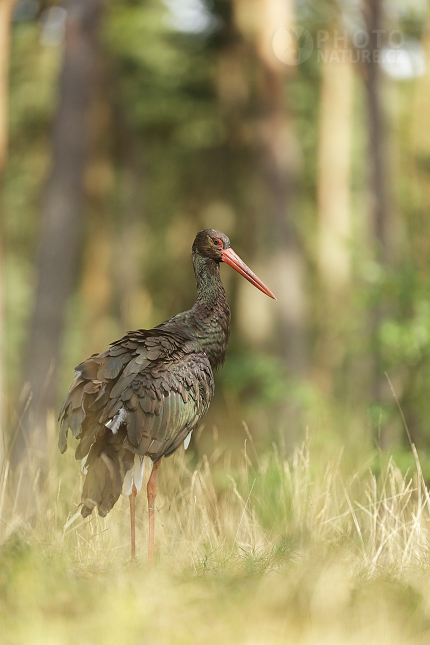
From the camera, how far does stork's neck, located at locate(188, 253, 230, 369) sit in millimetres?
4688

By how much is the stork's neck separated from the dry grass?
88 centimetres

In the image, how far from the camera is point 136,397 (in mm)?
4062

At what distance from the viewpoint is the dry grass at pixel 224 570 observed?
307 centimetres

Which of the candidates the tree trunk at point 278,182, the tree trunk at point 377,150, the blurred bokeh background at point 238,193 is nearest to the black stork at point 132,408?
the blurred bokeh background at point 238,193

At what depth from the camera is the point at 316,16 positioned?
14.1 metres

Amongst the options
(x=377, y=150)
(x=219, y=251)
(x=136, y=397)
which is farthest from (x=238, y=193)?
(x=136, y=397)

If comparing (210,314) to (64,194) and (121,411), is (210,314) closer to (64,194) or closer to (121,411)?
(121,411)

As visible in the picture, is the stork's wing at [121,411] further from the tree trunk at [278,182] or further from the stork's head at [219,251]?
the tree trunk at [278,182]

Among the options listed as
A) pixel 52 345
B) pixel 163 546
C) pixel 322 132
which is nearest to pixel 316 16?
pixel 322 132

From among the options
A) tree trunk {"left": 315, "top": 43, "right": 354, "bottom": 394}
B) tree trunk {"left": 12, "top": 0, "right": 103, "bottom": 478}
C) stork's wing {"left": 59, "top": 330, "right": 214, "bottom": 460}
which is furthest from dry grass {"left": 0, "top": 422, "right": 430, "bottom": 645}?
tree trunk {"left": 315, "top": 43, "right": 354, "bottom": 394}

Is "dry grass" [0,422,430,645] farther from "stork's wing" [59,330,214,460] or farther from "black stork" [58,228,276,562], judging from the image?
"stork's wing" [59,330,214,460]

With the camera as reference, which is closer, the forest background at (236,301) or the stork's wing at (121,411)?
the forest background at (236,301)

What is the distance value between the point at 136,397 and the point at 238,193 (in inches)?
445

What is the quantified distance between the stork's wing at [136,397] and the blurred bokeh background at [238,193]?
8.96 feet
